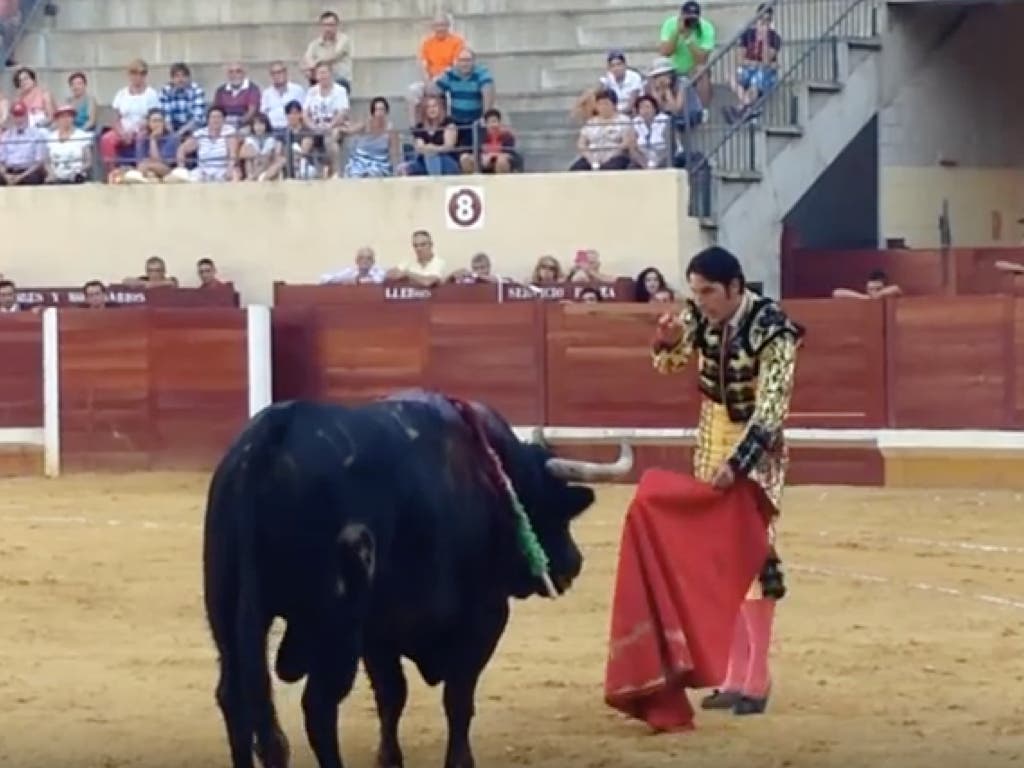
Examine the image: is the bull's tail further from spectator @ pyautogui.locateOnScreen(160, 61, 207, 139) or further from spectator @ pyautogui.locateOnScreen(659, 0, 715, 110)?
spectator @ pyautogui.locateOnScreen(160, 61, 207, 139)

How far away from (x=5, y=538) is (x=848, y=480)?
4.43 m

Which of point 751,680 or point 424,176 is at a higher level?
point 424,176

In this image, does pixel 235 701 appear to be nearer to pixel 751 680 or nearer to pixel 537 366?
pixel 751 680

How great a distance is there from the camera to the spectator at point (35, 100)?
664 inches

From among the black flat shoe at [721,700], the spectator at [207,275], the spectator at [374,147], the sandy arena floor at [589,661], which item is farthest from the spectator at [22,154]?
the black flat shoe at [721,700]

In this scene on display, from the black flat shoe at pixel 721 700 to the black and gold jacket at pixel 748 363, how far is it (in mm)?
641

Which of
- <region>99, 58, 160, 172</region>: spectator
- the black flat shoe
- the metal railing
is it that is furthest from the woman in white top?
the black flat shoe

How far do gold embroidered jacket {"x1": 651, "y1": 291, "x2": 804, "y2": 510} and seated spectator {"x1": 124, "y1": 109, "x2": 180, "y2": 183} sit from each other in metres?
10.4

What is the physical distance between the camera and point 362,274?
1511cm

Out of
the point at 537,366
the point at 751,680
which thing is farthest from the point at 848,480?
the point at 751,680

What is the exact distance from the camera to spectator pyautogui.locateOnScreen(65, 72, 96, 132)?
16953 millimetres

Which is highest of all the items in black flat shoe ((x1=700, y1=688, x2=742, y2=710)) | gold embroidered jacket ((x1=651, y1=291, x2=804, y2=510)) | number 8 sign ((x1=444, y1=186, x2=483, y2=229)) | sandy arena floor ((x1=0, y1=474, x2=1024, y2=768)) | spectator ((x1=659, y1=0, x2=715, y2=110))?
spectator ((x1=659, y1=0, x2=715, y2=110))

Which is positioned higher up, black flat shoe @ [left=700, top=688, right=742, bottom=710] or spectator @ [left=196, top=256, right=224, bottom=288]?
spectator @ [left=196, top=256, right=224, bottom=288]

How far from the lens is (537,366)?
46.5 ft
